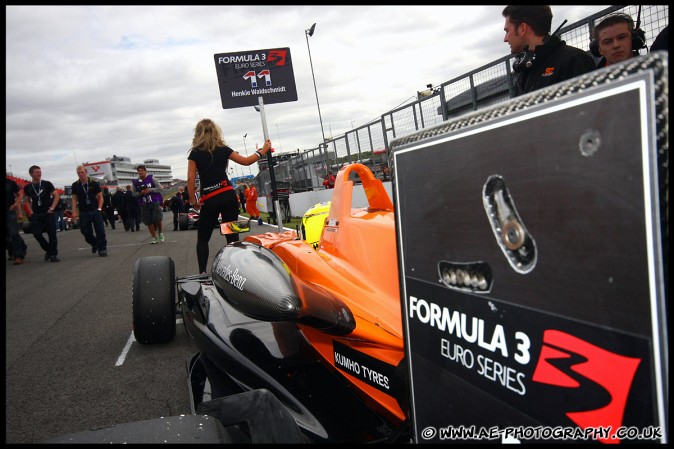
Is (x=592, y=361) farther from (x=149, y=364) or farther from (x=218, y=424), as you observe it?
(x=149, y=364)

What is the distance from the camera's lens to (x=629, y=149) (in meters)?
0.64

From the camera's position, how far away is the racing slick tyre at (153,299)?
339 centimetres

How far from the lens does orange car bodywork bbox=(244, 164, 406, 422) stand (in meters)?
1.62

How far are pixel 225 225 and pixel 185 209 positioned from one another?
1618 centimetres

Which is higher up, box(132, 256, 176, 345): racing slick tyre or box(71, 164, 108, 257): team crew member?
box(71, 164, 108, 257): team crew member

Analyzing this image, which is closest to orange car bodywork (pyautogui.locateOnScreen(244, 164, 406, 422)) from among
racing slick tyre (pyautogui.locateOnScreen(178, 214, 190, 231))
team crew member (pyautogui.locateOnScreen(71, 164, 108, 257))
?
team crew member (pyautogui.locateOnScreen(71, 164, 108, 257))

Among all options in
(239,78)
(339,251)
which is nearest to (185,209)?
(239,78)

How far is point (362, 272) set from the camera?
2.04 m

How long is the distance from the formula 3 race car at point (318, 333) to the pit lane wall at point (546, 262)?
38 cm

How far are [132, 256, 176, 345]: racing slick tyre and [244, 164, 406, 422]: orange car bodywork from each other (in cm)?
119

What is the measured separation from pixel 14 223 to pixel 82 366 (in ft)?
28.0

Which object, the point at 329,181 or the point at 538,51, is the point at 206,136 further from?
the point at 329,181

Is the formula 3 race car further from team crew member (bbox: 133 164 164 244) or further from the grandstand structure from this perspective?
team crew member (bbox: 133 164 164 244)

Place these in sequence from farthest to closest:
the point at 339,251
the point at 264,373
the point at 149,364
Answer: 1. the point at 149,364
2. the point at 339,251
3. the point at 264,373
